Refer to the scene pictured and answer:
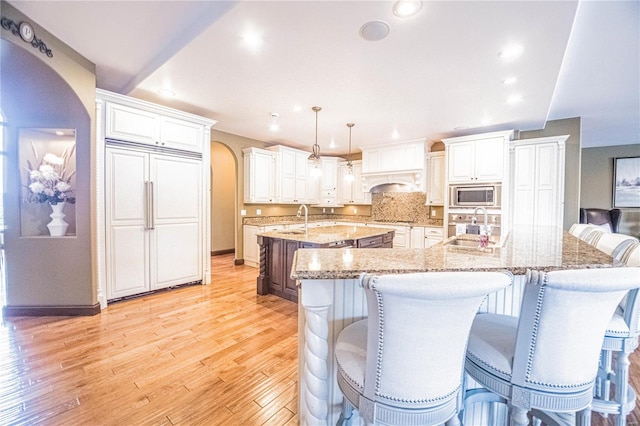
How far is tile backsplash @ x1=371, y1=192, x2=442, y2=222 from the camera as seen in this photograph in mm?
6041

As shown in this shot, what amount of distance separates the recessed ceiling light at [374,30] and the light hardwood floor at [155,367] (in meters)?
2.66

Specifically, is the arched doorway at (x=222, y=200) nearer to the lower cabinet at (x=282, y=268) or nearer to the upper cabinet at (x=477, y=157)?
the lower cabinet at (x=282, y=268)

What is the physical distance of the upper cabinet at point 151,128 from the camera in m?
3.14

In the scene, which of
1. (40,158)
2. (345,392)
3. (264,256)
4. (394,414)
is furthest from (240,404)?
(40,158)

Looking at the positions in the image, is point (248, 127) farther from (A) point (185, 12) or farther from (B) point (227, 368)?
(B) point (227, 368)

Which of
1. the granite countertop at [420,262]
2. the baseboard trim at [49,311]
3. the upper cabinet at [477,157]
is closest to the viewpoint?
the granite countertop at [420,262]

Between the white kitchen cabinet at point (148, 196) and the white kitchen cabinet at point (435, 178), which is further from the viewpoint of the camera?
the white kitchen cabinet at point (435, 178)

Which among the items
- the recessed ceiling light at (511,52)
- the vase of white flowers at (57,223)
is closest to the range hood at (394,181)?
the recessed ceiling light at (511,52)

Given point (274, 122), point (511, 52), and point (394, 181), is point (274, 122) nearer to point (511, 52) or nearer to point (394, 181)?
point (394, 181)

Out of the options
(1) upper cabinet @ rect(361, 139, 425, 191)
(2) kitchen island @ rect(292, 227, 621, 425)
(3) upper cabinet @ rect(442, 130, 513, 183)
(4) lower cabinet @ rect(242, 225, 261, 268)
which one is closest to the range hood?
(1) upper cabinet @ rect(361, 139, 425, 191)

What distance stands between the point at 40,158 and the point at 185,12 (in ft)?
8.12

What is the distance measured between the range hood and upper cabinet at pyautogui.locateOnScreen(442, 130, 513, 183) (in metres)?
0.65

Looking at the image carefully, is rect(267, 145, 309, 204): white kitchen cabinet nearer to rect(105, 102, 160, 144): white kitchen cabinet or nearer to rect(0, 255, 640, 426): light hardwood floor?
rect(105, 102, 160, 144): white kitchen cabinet

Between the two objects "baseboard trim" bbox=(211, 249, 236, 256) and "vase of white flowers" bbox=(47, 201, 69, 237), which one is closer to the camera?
"vase of white flowers" bbox=(47, 201, 69, 237)
